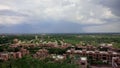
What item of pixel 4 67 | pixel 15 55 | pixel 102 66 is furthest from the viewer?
pixel 15 55

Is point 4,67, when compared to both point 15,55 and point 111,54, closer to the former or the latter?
point 15,55

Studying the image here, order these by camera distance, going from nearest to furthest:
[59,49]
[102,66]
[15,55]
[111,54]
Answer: [102,66], [15,55], [111,54], [59,49]

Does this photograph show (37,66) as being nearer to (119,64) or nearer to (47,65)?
(47,65)

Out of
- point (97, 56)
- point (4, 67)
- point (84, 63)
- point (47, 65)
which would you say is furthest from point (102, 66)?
point (4, 67)

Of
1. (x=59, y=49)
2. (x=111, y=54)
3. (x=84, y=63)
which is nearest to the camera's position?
(x=84, y=63)

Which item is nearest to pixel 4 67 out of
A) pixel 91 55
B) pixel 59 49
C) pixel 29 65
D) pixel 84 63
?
pixel 29 65

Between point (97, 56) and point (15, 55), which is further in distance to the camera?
point (97, 56)

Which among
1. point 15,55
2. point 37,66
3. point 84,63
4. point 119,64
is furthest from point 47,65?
point 15,55

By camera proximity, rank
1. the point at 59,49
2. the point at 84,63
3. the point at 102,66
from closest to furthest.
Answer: the point at 84,63
the point at 102,66
the point at 59,49

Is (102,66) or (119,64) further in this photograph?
(102,66)
